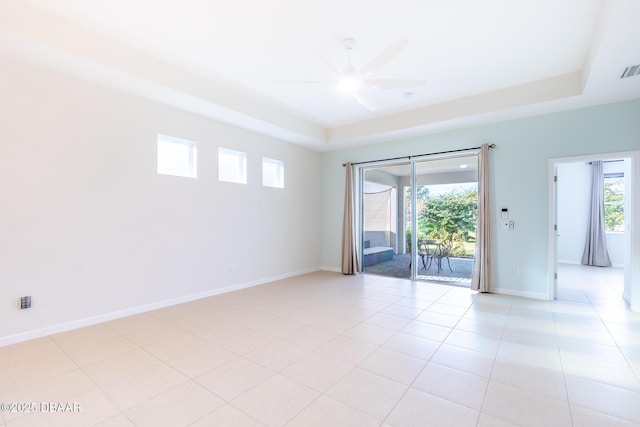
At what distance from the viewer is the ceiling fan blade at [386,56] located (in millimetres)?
2381

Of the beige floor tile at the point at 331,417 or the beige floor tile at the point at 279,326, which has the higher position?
the beige floor tile at the point at 331,417

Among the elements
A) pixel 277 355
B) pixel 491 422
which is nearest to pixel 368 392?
pixel 491 422

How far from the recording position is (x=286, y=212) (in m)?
5.93

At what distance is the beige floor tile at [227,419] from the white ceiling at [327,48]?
308cm

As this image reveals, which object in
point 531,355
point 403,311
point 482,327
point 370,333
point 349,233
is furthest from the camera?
point 349,233

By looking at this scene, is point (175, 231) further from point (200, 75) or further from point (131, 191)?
point (200, 75)

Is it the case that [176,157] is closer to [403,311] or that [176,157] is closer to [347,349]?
[347,349]

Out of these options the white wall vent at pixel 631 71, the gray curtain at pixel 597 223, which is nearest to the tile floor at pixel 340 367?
the white wall vent at pixel 631 71

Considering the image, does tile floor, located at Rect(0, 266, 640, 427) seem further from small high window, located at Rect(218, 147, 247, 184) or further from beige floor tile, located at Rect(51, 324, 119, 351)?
small high window, located at Rect(218, 147, 247, 184)

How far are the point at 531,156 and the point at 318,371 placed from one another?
4.36 metres

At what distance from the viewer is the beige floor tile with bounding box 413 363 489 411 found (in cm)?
200

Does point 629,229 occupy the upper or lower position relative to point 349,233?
upper

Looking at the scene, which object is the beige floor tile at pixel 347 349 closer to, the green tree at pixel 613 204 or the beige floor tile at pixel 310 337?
the beige floor tile at pixel 310 337

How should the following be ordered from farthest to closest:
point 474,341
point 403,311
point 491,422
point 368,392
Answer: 1. point 403,311
2. point 474,341
3. point 368,392
4. point 491,422
